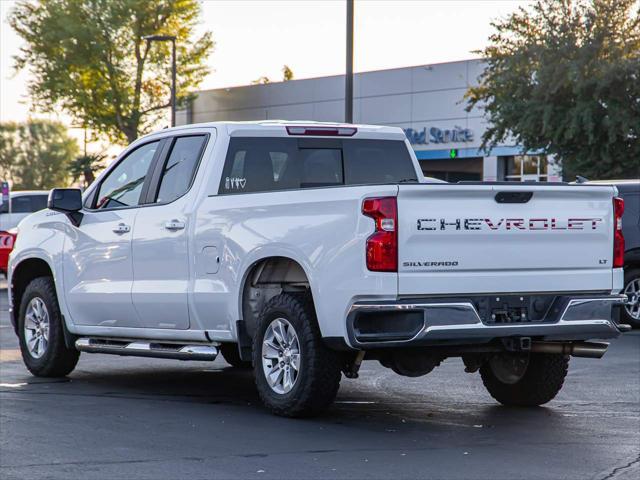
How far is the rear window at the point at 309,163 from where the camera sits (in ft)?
31.6

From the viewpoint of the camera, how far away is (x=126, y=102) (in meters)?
61.4

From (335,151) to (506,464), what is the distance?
377 centimetres

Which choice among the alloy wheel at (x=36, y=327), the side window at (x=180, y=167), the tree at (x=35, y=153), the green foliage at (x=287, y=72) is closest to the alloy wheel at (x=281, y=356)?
the side window at (x=180, y=167)

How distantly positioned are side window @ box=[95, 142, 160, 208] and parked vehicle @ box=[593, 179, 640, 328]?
789cm

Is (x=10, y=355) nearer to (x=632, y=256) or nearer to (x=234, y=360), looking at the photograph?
(x=234, y=360)

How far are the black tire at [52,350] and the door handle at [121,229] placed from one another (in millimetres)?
1140

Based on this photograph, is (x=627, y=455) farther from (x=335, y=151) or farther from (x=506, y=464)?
(x=335, y=151)

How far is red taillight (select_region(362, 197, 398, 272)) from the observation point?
7777mm

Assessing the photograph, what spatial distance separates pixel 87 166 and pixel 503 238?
5726cm

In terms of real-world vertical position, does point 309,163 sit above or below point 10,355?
above

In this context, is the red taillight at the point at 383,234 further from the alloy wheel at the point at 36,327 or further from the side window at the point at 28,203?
the side window at the point at 28,203

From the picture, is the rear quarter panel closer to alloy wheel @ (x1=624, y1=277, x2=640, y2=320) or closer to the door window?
alloy wheel @ (x1=624, y1=277, x2=640, y2=320)

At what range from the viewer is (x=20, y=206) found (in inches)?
1185

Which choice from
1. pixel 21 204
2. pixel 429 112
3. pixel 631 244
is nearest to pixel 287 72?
pixel 429 112
